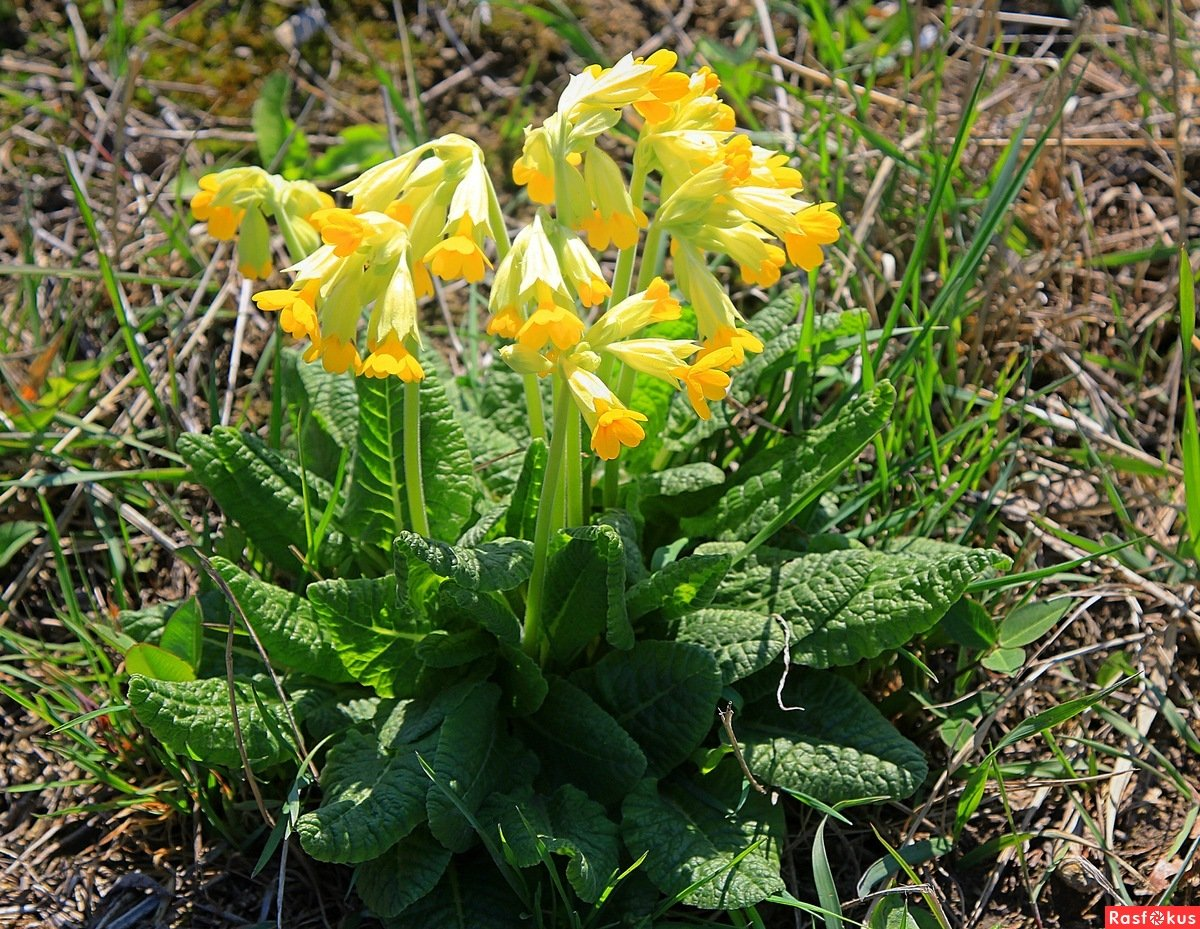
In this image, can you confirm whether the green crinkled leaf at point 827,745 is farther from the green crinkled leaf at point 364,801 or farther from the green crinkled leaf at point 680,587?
the green crinkled leaf at point 364,801

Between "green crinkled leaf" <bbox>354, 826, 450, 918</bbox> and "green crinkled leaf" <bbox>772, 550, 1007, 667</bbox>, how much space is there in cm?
91

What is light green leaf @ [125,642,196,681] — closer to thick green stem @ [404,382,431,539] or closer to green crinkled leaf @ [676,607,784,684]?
thick green stem @ [404,382,431,539]

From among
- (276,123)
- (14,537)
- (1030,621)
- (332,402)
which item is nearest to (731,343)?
(1030,621)

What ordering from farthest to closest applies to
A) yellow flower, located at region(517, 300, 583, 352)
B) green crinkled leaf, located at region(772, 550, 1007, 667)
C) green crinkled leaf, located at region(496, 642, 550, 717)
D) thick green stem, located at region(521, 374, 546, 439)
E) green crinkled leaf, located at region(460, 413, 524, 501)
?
green crinkled leaf, located at region(460, 413, 524, 501) < thick green stem, located at region(521, 374, 546, 439) < green crinkled leaf, located at region(496, 642, 550, 717) < green crinkled leaf, located at region(772, 550, 1007, 667) < yellow flower, located at region(517, 300, 583, 352)

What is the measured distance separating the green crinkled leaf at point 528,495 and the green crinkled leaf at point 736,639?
17.7 inches

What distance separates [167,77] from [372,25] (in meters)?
0.81

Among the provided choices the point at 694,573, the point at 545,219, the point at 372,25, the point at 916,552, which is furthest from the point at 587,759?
the point at 372,25

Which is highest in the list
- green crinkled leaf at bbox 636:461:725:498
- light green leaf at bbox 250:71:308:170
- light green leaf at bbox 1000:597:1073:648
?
light green leaf at bbox 250:71:308:170

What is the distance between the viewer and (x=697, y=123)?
2.43 meters

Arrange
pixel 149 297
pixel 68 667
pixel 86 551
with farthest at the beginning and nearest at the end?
pixel 149 297 → pixel 86 551 → pixel 68 667

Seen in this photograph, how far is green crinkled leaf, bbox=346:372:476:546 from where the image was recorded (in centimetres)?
285

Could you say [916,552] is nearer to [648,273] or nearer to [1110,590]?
[1110,590]

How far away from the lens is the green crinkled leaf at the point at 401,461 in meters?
2.85

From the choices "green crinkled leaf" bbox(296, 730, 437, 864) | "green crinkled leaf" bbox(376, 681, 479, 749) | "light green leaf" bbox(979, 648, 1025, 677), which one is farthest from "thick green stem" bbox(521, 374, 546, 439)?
"light green leaf" bbox(979, 648, 1025, 677)
